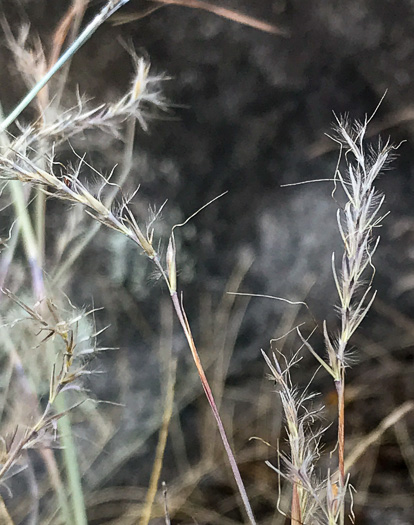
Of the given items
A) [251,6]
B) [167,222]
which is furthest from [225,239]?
[251,6]

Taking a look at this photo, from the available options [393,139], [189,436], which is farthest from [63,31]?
[189,436]

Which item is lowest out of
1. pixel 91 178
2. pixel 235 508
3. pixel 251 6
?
pixel 235 508

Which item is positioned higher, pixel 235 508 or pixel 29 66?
pixel 29 66

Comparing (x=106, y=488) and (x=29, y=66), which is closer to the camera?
(x=29, y=66)

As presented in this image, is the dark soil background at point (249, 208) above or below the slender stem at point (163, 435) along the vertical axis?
above

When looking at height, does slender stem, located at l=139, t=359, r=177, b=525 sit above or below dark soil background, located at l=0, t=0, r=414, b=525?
below

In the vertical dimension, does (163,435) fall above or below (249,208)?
below

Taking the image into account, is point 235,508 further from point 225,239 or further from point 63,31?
point 63,31
